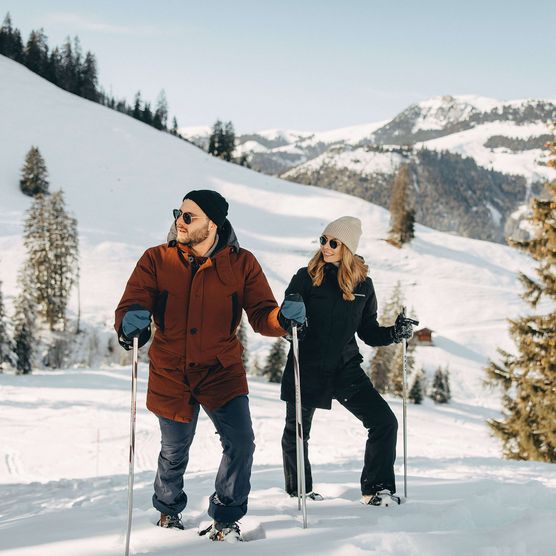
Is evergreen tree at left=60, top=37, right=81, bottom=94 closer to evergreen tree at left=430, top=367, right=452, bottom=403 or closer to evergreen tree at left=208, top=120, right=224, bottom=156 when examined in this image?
evergreen tree at left=208, top=120, right=224, bottom=156

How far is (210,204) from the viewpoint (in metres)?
3.58

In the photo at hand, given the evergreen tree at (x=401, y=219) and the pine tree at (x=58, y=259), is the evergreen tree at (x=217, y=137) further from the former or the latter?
the pine tree at (x=58, y=259)

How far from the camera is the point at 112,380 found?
71.5ft

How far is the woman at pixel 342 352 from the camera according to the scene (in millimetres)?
4363

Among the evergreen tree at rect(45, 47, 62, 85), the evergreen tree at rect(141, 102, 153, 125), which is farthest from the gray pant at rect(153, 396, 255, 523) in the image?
the evergreen tree at rect(45, 47, 62, 85)

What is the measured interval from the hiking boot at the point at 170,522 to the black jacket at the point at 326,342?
4.10 ft

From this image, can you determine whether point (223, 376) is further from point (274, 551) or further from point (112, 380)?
point (112, 380)

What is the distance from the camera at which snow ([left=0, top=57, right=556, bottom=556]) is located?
349 centimetres

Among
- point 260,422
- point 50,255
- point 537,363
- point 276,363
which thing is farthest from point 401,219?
point 537,363

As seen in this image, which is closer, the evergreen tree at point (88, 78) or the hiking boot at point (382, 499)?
the hiking boot at point (382, 499)

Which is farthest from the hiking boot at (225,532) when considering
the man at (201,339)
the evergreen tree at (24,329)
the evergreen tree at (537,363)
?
the evergreen tree at (24,329)

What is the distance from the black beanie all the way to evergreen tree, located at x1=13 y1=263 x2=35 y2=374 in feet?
86.1

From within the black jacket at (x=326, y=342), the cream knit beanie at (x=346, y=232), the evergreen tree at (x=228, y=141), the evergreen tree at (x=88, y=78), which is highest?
the evergreen tree at (x=88, y=78)

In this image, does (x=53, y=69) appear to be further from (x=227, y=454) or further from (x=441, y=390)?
(x=227, y=454)
